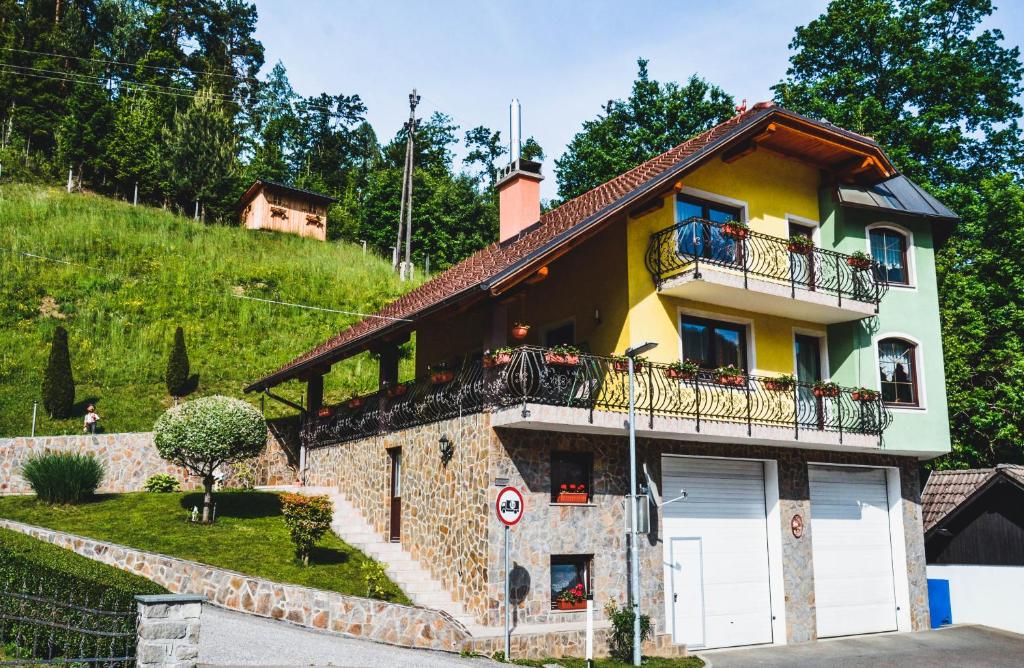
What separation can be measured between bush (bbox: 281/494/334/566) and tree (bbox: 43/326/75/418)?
14.7 m

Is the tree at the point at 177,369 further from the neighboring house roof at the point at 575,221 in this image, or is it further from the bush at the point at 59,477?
the bush at the point at 59,477

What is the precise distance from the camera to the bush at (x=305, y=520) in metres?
16.5

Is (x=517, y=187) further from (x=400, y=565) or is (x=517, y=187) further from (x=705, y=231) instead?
(x=400, y=565)

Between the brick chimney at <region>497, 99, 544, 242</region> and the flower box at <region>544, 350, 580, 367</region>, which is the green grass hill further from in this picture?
the flower box at <region>544, 350, 580, 367</region>

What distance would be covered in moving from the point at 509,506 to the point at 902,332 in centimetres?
1213

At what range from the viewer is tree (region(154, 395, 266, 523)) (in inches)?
742

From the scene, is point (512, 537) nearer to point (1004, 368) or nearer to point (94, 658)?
point (94, 658)

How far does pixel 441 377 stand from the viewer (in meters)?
17.3

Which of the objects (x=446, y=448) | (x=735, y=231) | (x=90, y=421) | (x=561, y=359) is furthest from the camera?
(x=90, y=421)

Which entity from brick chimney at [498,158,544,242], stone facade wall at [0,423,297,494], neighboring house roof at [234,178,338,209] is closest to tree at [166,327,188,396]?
stone facade wall at [0,423,297,494]

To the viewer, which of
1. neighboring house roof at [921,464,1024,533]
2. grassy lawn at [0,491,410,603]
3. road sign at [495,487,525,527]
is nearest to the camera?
road sign at [495,487,525,527]

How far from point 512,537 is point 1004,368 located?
19.9 m

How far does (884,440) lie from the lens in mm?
19891

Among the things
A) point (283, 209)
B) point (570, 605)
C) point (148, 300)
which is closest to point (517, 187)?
point (570, 605)
